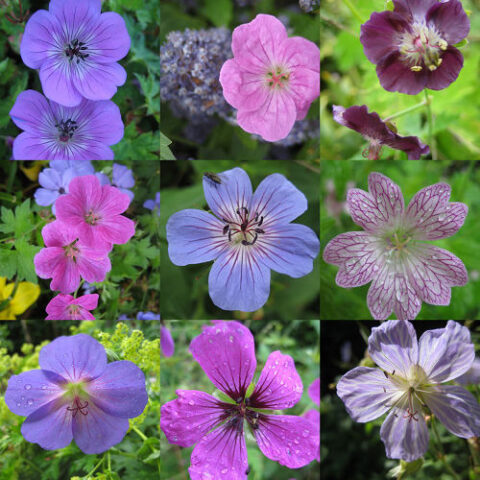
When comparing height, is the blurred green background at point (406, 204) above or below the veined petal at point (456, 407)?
above

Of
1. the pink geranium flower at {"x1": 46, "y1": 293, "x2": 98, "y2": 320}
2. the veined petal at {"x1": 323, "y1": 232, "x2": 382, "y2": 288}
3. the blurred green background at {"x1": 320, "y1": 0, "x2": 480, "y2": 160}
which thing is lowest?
the pink geranium flower at {"x1": 46, "y1": 293, "x2": 98, "y2": 320}

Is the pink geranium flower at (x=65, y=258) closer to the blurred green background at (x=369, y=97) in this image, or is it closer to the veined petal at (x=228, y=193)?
the veined petal at (x=228, y=193)

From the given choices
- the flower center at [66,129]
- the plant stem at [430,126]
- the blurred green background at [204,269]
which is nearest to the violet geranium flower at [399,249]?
the blurred green background at [204,269]

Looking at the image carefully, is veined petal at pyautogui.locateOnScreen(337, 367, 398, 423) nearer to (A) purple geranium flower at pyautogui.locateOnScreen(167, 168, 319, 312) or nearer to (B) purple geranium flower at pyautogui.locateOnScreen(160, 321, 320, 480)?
(B) purple geranium flower at pyautogui.locateOnScreen(160, 321, 320, 480)

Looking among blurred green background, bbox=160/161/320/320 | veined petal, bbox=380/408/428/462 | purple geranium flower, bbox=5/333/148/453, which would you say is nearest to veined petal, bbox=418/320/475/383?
veined petal, bbox=380/408/428/462

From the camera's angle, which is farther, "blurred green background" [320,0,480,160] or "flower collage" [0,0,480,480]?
"blurred green background" [320,0,480,160]

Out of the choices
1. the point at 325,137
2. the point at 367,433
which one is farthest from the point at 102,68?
the point at 367,433

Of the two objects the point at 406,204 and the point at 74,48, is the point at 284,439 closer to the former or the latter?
the point at 406,204
